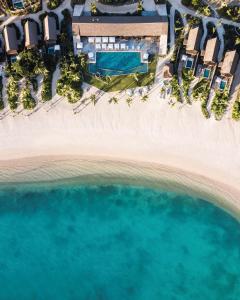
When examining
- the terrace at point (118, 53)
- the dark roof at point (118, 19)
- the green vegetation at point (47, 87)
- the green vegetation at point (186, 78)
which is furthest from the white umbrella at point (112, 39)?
the green vegetation at point (186, 78)

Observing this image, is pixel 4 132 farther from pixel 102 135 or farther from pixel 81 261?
pixel 81 261

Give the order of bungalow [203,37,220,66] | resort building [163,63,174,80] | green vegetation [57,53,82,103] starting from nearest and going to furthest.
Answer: bungalow [203,37,220,66], resort building [163,63,174,80], green vegetation [57,53,82,103]

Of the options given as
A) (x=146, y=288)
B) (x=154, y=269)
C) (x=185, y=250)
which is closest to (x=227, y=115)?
(x=185, y=250)

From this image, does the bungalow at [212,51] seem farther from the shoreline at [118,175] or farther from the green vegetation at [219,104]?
the shoreline at [118,175]

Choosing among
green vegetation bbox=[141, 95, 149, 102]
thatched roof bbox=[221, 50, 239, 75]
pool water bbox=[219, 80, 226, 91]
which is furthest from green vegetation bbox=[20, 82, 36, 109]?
thatched roof bbox=[221, 50, 239, 75]

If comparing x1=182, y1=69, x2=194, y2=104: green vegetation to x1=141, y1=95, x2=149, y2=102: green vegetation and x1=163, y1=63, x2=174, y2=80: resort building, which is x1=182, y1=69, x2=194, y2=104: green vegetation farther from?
x1=141, y1=95, x2=149, y2=102: green vegetation
